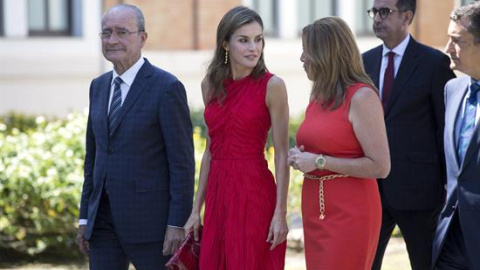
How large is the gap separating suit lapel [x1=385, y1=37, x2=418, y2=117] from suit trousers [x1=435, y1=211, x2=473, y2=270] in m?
1.16

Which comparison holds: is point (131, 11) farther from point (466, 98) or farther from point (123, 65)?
point (466, 98)

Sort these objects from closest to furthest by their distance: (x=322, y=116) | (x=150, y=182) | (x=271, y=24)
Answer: (x=322, y=116), (x=150, y=182), (x=271, y=24)

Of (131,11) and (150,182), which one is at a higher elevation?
(131,11)

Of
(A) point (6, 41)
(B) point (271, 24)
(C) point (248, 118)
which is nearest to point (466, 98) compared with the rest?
(C) point (248, 118)

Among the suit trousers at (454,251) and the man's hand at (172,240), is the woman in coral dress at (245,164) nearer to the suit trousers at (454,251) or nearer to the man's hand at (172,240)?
the man's hand at (172,240)

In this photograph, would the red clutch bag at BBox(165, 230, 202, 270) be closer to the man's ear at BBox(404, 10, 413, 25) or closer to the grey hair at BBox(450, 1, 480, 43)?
the grey hair at BBox(450, 1, 480, 43)

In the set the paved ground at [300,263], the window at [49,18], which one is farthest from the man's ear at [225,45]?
the window at [49,18]

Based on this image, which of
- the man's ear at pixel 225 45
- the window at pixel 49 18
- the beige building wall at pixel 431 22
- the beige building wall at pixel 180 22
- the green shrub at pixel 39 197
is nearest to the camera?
the man's ear at pixel 225 45

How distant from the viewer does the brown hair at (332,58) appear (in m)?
4.92

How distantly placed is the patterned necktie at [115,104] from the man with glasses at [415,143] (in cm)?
172

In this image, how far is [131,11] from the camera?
212 inches

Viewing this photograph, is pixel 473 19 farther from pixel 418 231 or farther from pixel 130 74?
pixel 130 74

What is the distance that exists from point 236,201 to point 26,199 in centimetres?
410

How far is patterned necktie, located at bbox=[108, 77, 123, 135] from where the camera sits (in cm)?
536
